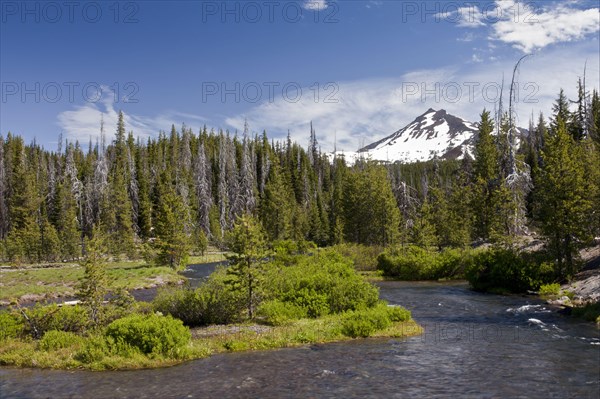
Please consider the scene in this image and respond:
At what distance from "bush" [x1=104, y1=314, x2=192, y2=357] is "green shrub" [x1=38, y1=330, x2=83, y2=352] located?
203cm

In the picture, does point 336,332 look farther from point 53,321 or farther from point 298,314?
point 53,321

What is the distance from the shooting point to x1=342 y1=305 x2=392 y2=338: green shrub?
75.7ft

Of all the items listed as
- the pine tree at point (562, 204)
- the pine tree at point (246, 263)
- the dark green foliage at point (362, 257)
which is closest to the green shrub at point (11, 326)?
the pine tree at point (246, 263)

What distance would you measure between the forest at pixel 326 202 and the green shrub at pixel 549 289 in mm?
1882

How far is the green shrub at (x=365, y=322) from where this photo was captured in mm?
23062

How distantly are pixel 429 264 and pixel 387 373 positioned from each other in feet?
114

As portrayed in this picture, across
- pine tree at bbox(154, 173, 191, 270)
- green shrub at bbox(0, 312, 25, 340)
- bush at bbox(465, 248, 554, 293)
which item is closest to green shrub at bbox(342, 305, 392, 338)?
green shrub at bbox(0, 312, 25, 340)

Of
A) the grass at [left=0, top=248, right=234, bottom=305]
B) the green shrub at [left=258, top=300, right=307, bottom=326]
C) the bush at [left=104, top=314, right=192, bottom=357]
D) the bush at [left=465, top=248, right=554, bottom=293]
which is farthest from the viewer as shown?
the grass at [left=0, top=248, right=234, bottom=305]

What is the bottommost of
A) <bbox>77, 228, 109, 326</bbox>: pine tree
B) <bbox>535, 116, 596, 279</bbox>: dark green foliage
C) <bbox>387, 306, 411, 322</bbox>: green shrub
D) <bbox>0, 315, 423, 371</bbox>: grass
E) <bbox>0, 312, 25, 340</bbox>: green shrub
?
<bbox>0, 315, 423, 371</bbox>: grass

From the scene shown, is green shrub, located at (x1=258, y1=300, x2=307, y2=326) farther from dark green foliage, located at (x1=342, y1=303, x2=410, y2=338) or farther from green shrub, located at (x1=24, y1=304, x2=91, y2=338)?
green shrub, located at (x1=24, y1=304, x2=91, y2=338)

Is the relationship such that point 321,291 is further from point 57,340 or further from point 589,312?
point 589,312

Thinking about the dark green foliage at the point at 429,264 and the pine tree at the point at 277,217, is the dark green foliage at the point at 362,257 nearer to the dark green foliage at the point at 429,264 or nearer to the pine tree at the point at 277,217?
the dark green foliage at the point at 429,264

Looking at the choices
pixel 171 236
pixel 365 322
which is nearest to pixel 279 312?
pixel 365 322

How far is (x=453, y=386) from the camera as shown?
15516 mm
